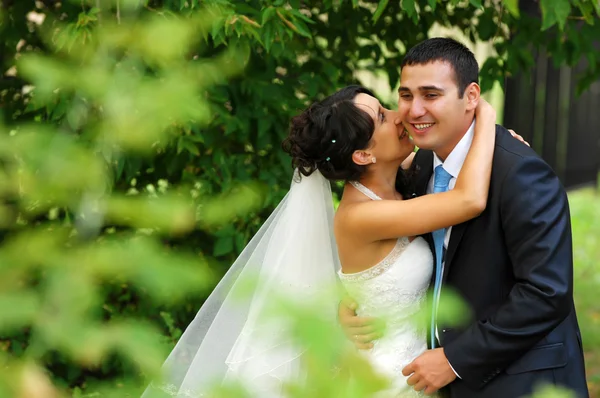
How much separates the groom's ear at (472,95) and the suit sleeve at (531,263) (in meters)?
0.30

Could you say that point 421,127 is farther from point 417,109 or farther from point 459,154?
point 459,154

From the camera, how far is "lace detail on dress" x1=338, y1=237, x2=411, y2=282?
10.6ft

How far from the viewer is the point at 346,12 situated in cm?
462

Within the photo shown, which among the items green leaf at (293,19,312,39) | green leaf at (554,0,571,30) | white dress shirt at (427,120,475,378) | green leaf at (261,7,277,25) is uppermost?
green leaf at (261,7,277,25)

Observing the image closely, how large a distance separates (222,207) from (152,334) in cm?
47

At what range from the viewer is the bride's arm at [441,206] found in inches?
110

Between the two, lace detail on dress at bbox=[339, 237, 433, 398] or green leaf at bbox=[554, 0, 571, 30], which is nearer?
lace detail on dress at bbox=[339, 237, 433, 398]

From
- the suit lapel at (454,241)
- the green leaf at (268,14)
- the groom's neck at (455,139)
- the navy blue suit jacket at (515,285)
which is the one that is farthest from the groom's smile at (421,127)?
the green leaf at (268,14)

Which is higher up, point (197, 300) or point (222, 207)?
point (222, 207)

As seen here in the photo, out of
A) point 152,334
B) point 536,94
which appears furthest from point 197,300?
point 536,94

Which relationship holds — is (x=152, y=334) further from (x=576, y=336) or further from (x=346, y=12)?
(x=346, y=12)

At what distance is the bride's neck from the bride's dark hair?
4 cm

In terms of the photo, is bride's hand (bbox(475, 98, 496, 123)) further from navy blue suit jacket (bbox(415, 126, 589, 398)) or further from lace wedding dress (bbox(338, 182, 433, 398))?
lace wedding dress (bbox(338, 182, 433, 398))

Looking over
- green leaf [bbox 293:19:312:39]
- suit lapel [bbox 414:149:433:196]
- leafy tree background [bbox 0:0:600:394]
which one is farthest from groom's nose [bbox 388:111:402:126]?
green leaf [bbox 293:19:312:39]
